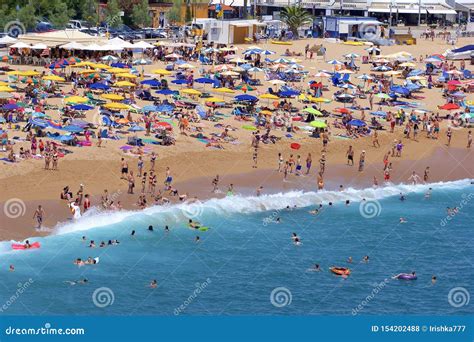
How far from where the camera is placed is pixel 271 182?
48.2 meters

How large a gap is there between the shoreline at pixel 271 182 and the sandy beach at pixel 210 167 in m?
0.04

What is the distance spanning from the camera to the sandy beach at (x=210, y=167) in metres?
42.7

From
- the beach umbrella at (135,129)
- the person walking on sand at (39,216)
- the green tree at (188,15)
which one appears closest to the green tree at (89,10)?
the green tree at (188,15)

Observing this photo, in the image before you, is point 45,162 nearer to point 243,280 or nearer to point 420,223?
point 243,280

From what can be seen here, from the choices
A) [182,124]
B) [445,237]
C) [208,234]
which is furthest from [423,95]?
[208,234]

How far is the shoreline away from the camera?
40031mm

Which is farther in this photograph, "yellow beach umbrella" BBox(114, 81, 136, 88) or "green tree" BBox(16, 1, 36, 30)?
"green tree" BBox(16, 1, 36, 30)

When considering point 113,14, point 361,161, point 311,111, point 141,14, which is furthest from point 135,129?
point 141,14

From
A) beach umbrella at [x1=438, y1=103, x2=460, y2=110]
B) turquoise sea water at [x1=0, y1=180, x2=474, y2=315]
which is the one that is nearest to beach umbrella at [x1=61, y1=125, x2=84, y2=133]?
turquoise sea water at [x1=0, y1=180, x2=474, y2=315]

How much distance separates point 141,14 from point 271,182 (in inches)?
2231

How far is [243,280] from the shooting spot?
36.8 meters

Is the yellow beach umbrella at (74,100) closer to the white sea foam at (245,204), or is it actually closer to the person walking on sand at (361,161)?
the white sea foam at (245,204)

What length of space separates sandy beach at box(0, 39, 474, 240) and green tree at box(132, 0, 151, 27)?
4168cm

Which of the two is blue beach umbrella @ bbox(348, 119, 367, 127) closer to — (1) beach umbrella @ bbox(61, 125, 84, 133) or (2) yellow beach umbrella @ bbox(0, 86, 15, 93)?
(1) beach umbrella @ bbox(61, 125, 84, 133)
